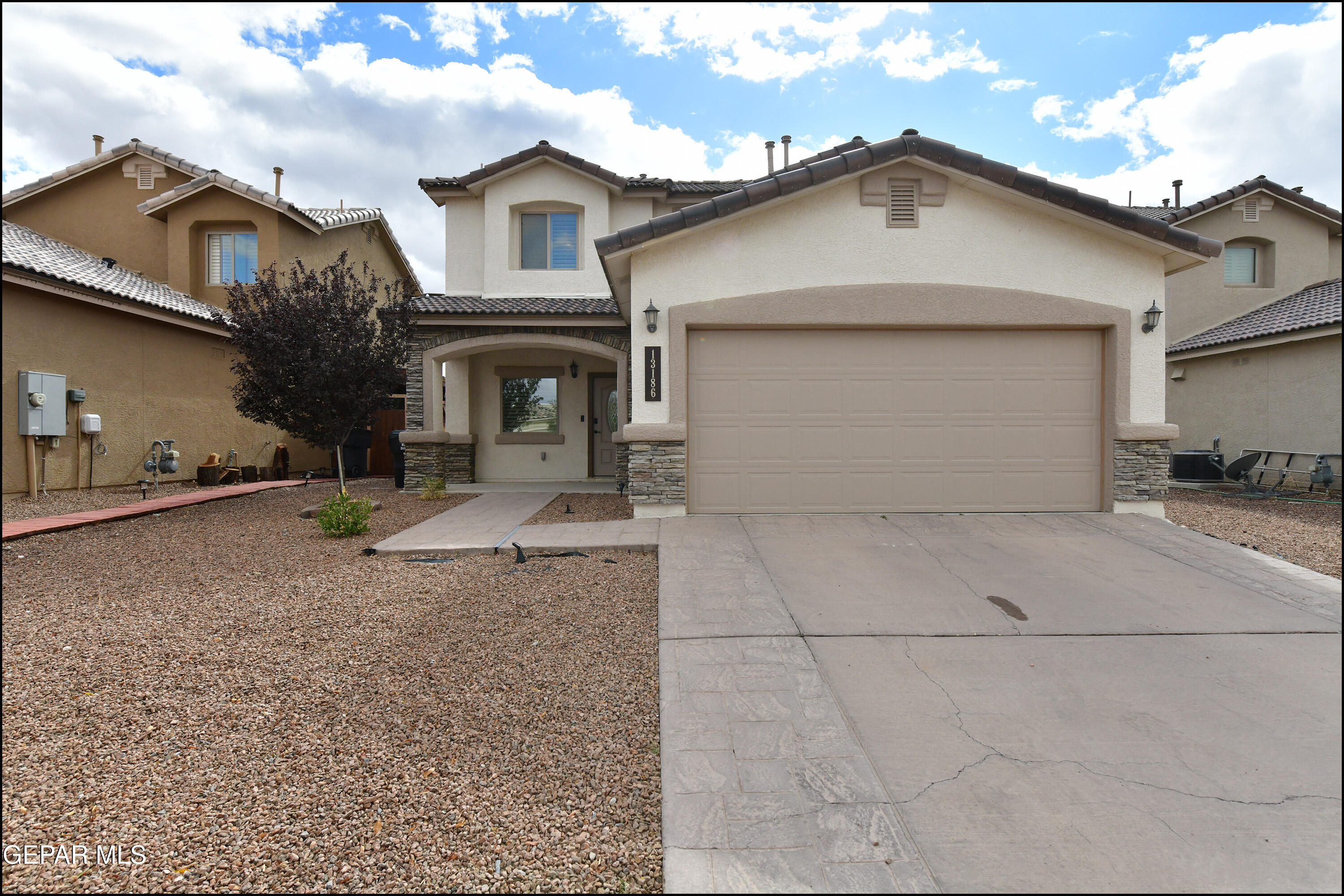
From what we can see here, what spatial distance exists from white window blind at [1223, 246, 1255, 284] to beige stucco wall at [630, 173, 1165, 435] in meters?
10.4

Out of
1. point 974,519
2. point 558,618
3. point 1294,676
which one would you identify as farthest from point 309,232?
point 1294,676

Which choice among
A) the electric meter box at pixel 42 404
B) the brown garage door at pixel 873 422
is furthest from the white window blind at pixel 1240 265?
the electric meter box at pixel 42 404

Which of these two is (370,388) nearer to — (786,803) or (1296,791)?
(786,803)

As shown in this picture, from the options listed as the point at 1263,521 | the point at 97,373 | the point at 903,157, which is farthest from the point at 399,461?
the point at 1263,521

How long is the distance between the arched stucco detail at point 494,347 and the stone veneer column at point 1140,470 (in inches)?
285

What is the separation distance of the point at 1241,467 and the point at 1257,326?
3.11m

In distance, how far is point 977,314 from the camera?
7344 millimetres

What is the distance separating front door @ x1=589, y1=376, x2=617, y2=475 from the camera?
522 inches

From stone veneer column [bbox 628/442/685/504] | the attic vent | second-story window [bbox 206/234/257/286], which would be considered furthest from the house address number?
second-story window [bbox 206/234/257/286]

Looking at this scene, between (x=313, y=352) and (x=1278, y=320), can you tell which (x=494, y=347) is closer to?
(x=313, y=352)

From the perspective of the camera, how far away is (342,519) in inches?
275

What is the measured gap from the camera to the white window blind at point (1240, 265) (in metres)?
14.7

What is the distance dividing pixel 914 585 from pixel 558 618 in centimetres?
277

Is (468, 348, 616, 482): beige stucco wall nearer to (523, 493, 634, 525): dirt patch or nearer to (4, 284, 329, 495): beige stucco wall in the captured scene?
(523, 493, 634, 525): dirt patch
